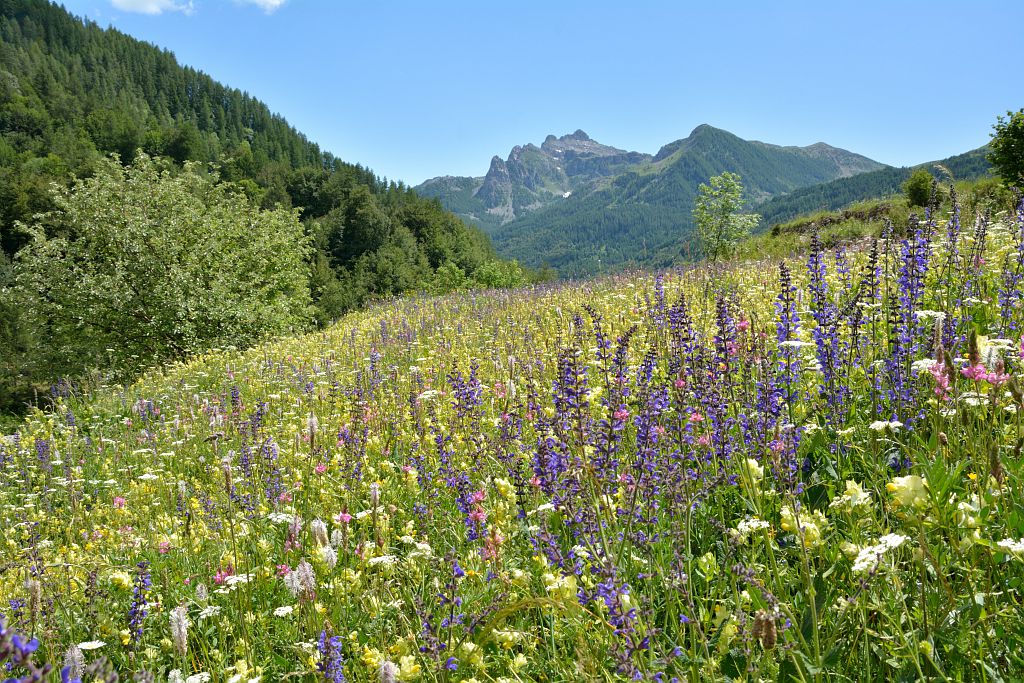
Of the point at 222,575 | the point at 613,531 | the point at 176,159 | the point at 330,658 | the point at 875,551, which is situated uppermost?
the point at 176,159

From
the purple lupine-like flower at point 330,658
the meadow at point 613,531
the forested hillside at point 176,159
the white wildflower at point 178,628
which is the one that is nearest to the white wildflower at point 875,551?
the meadow at point 613,531

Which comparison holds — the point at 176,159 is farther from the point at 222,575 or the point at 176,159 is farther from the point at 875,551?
the point at 875,551

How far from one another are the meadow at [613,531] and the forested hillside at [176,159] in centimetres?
2723

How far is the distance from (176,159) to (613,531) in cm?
11056

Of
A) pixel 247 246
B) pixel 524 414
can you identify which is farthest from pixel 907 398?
pixel 247 246

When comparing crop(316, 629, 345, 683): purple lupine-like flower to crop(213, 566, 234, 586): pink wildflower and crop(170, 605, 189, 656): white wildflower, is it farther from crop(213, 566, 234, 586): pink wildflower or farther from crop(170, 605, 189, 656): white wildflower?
crop(213, 566, 234, 586): pink wildflower

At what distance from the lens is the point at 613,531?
7.59 feet

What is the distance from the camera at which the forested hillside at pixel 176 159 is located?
2151 inches

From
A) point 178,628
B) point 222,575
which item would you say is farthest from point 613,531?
point 222,575

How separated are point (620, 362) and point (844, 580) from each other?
159 cm

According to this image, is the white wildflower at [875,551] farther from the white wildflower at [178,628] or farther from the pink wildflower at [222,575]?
the pink wildflower at [222,575]

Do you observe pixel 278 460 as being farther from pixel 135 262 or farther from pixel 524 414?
pixel 135 262

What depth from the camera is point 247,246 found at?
28.3 metres

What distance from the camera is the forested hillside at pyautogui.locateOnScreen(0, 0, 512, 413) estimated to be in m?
54.6
